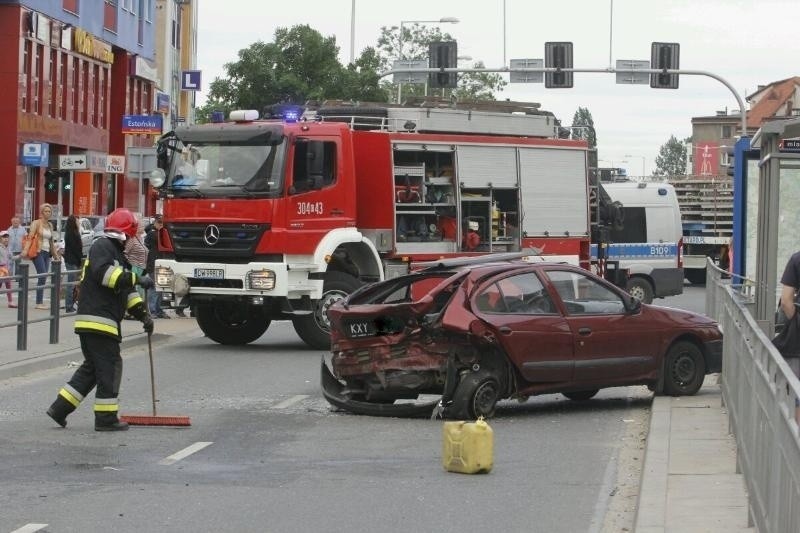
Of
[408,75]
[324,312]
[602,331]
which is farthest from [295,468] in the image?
[408,75]

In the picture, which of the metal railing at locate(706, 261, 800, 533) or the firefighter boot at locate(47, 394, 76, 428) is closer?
the metal railing at locate(706, 261, 800, 533)

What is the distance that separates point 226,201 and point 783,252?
327 inches

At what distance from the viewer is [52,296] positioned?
20578 millimetres

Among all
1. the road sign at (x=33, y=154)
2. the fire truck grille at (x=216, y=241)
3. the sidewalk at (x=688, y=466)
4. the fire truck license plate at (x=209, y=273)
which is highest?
the road sign at (x=33, y=154)

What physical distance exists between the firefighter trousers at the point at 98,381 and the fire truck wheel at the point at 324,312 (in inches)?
333

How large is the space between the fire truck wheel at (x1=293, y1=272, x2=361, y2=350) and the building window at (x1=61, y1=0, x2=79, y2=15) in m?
30.0

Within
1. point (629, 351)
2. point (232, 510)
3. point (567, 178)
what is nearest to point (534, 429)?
point (629, 351)

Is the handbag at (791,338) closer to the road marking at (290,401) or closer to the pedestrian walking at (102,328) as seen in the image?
the road marking at (290,401)

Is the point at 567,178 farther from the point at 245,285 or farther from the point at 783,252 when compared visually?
the point at 783,252

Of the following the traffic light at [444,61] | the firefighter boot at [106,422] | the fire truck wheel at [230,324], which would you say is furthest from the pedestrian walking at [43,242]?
the firefighter boot at [106,422]

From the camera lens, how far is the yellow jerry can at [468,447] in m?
11.0

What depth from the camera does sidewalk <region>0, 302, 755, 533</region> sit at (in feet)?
29.2

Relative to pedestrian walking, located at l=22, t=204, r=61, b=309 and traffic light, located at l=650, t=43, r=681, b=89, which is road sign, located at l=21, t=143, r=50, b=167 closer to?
pedestrian walking, located at l=22, t=204, r=61, b=309

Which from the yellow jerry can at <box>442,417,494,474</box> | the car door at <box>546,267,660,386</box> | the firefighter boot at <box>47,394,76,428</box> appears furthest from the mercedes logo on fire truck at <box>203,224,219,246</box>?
the yellow jerry can at <box>442,417,494,474</box>
